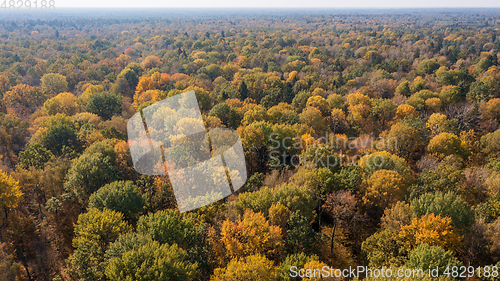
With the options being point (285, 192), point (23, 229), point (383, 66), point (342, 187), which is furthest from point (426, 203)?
point (383, 66)

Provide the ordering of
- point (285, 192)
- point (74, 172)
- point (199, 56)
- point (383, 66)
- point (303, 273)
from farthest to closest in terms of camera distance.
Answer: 1. point (199, 56)
2. point (383, 66)
3. point (74, 172)
4. point (285, 192)
5. point (303, 273)

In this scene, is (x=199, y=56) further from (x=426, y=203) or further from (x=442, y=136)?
(x=426, y=203)

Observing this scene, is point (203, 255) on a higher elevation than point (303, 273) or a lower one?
lower

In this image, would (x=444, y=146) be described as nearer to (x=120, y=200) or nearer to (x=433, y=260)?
(x=433, y=260)

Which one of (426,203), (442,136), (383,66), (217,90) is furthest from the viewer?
(383,66)

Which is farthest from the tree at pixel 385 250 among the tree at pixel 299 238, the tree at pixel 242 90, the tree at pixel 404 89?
the tree at pixel 404 89

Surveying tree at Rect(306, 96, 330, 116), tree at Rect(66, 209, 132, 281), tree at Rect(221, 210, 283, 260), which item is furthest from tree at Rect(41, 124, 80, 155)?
tree at Rect(306, 96, 330, 116)
